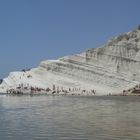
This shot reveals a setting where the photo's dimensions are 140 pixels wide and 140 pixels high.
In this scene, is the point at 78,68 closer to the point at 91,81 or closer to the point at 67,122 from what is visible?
the point at 91,81

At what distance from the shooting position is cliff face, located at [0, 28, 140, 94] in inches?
4628

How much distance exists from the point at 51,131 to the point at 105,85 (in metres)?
85.9

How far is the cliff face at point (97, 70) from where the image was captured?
118 m

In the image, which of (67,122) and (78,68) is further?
(78,68)

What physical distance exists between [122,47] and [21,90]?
90.9 feet

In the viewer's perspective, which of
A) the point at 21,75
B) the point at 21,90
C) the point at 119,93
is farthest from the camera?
the point at 21,75

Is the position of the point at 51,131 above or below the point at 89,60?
below

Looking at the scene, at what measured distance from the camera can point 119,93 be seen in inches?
4434

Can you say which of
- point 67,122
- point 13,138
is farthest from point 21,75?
point 13,138

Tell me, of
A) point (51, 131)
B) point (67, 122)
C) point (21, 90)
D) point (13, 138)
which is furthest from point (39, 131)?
point (21, 90)

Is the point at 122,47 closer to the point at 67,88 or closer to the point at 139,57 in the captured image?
the point at 139,57

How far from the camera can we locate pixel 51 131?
31656 millimetres

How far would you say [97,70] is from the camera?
121 m

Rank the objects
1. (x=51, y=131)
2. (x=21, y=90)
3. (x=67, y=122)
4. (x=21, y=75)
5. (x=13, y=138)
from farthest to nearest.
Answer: (x=21, y=75) → (x=21, y=90) → (x=67, y=122) → (x=51, y=131) → (x=13, y=138)
